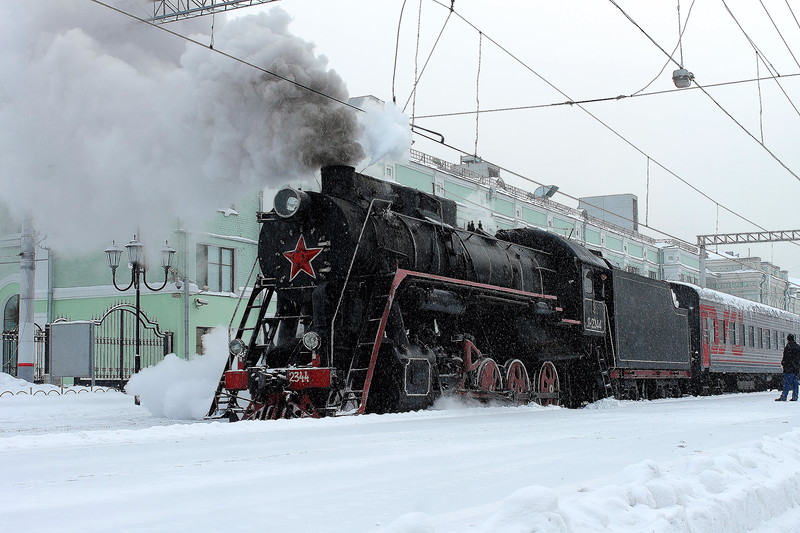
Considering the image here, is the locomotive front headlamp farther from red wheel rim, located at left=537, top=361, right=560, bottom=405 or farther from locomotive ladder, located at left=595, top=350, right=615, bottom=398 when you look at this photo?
locomotive ladder, located at left=595, top=350, right=615, bottom=398

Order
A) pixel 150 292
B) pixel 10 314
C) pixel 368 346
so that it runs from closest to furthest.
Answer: pixel 368 346 < pixel 150 292 < pixel 10 314

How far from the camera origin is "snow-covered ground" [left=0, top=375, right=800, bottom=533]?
4.15 metres

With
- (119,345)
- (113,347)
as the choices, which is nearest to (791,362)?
(119,345)

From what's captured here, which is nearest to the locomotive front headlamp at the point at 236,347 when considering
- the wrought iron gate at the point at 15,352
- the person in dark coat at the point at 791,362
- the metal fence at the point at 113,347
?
the person in dark coat at the point at 791,362

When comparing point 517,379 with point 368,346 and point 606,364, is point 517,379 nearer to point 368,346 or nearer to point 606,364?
point 606,364

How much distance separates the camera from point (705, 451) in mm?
7453

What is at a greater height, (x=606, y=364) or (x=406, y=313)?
(x=406, y=313)

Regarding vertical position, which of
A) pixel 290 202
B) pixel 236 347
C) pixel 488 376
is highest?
pixel 290 202

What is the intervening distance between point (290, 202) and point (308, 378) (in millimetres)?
2567

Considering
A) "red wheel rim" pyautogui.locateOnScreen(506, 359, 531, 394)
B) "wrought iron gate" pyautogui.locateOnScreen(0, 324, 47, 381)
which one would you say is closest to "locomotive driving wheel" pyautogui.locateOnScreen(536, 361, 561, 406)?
"red wheel rim" pyautogui.locateOnScreen(506, 359, 531, 394)

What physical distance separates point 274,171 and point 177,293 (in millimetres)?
15516

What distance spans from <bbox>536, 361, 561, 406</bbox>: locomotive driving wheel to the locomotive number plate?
5.73 meters

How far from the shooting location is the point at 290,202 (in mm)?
11977

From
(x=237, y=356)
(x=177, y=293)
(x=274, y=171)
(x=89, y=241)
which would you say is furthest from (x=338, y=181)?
(x=177, y=293)
